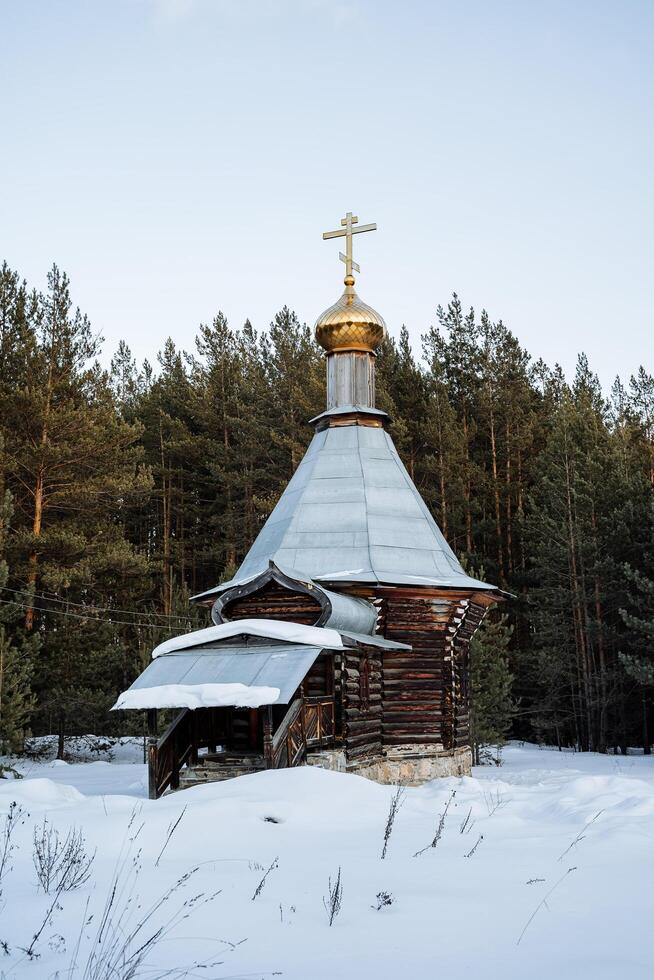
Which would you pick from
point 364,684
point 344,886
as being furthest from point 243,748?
point 344,886

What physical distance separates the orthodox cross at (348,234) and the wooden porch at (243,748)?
35.6 feet

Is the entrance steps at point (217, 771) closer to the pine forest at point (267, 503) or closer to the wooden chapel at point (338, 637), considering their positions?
the wooden chapel at point (338, 637)

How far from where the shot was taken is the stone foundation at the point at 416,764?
46.8 feet

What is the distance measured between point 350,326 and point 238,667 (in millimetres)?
10163

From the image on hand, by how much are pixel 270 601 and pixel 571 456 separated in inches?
635

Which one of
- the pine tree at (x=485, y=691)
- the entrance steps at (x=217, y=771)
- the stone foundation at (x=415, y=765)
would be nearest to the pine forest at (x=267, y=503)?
the pine tree at (x=485, y=691)

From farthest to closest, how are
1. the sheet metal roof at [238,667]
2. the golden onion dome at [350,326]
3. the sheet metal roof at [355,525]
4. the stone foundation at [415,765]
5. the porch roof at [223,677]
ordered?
the golden onion dome at [350,326]
the sheet metal roof at [355,525]
the stone foundation at [415,765]
the sheet metal roof at [238,667]
the porch roof at [223,677]

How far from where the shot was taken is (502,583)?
3162cm

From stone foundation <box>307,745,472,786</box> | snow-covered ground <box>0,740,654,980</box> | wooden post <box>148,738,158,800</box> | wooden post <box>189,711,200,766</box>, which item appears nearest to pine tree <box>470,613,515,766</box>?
stone foundation <box>307,745,472,786</box>

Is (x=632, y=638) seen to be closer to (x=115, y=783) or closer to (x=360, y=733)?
(x=360, y=733)

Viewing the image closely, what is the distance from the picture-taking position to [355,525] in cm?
1591

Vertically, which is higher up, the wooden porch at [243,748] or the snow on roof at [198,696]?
the snow on roof at [198,696]

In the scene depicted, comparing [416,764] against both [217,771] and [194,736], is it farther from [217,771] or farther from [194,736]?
[217,771]

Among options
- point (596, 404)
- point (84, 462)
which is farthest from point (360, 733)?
point (596, 404)
